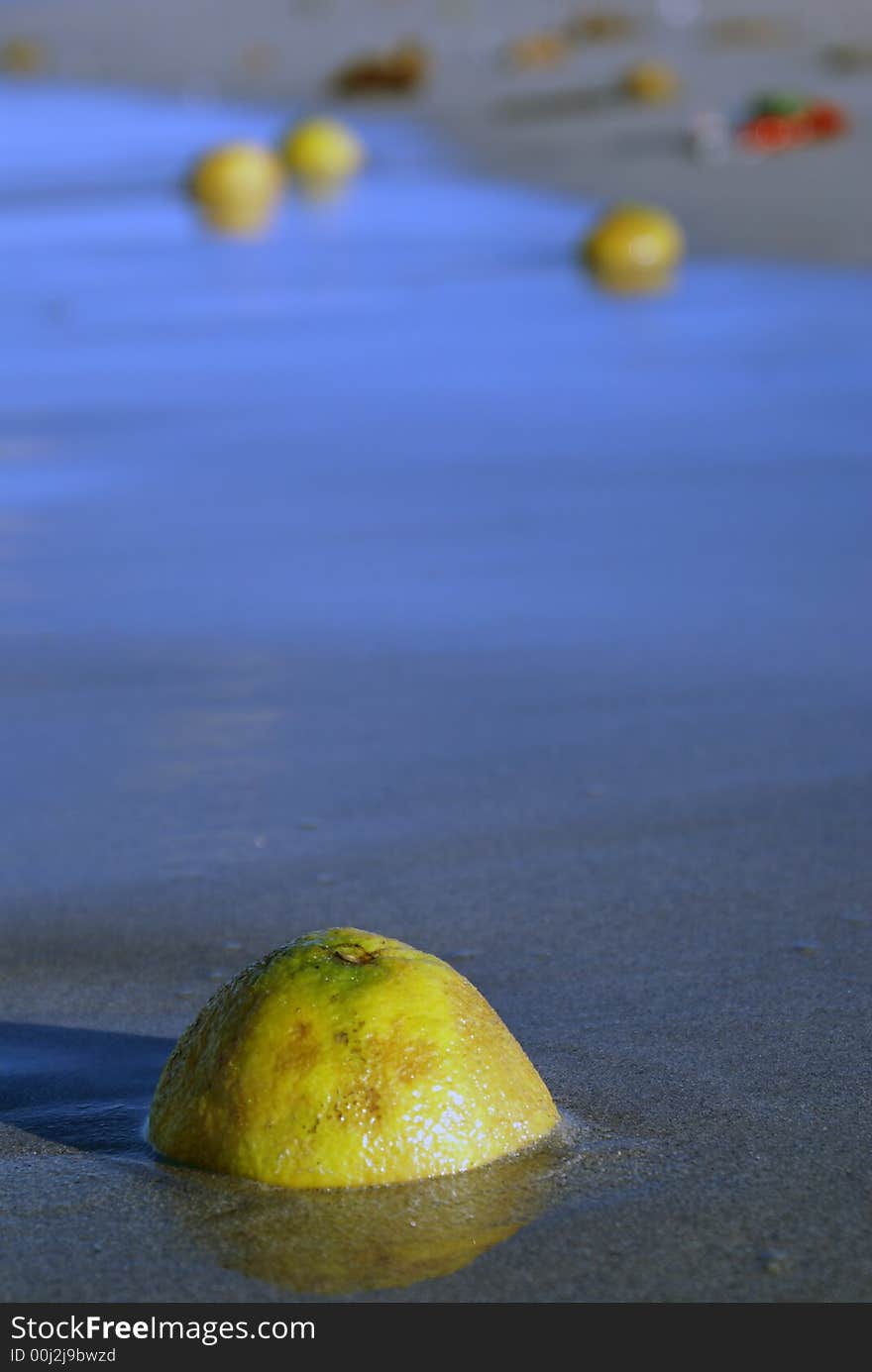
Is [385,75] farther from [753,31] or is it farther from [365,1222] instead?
[365,1222]

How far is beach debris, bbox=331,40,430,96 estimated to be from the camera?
72.2ft

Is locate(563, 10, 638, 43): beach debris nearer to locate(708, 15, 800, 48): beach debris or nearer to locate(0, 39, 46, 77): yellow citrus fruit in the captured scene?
locate(708, 15, 800, 48): beach debris

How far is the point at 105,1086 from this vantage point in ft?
10.0

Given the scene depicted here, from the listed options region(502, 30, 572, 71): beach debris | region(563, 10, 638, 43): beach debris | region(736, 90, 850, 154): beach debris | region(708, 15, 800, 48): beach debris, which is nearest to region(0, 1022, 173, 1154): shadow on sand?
region(736, 90, 850, 154): beach debris

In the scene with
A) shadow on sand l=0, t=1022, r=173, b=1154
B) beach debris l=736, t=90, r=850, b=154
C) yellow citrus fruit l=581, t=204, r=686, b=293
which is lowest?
shadow on sand l=0, t=1022, r=173, b=1154

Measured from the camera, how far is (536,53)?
2205 cm

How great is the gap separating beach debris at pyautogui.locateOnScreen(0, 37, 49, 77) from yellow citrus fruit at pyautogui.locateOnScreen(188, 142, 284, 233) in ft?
54.1

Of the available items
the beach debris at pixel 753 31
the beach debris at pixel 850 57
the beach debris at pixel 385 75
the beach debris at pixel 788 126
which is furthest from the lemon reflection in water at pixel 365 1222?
the beach debris at pixel 753 31

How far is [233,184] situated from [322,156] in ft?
7.16

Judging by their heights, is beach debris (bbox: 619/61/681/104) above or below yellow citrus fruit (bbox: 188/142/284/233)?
above

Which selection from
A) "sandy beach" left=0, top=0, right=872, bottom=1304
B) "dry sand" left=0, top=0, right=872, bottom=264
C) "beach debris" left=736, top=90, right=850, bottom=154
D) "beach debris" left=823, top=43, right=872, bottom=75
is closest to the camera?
"sandy beach" left=0, top=0, right=872, bottom=1304
